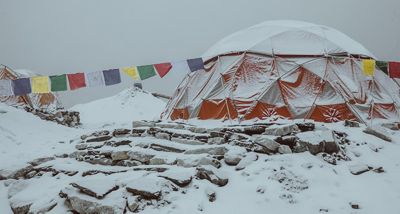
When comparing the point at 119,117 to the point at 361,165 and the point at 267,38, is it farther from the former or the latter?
the point at 361,165

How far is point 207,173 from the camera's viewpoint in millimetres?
6184

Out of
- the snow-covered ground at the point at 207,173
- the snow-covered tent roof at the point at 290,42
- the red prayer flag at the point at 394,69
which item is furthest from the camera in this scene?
the snow-covered tent roof at the point at 290,42

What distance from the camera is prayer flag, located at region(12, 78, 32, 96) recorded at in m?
12.5

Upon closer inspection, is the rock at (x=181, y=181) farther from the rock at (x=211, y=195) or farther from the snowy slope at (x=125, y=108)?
the snowy slope at (x=125, y=108)

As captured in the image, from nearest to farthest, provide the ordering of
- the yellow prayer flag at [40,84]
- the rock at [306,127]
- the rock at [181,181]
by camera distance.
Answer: the rock at [181,181], the rock at [306,127], the yellow prayer flag at [40,84]

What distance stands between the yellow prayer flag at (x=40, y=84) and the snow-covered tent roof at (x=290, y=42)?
6.20 m

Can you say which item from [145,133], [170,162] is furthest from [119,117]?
[170,162]

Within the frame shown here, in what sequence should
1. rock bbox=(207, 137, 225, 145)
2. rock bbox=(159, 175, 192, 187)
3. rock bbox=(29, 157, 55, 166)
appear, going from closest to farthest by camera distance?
rock bbox=(159, 175, 192, 187), rock bbox=(207, 137, 225, 145), rock bbox=(29, 157, 55, 166)

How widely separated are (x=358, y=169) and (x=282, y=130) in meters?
1.81

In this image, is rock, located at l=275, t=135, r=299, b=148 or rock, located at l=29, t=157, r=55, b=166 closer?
rock, located at l=275, t=135, r=299, b=148

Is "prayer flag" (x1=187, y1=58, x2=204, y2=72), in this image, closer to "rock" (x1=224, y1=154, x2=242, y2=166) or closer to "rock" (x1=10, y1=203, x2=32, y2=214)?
"rock" (x1=224, y1=154, x2=242, y2=166)

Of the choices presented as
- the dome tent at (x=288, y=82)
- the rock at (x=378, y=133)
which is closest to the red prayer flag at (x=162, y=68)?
the dome tent at (x=288, y=82)

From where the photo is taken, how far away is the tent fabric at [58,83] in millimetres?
12414

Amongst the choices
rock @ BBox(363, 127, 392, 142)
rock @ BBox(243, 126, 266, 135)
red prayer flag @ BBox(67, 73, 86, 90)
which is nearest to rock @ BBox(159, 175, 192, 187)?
rock @ BBox(243, 126, 266, 135)
